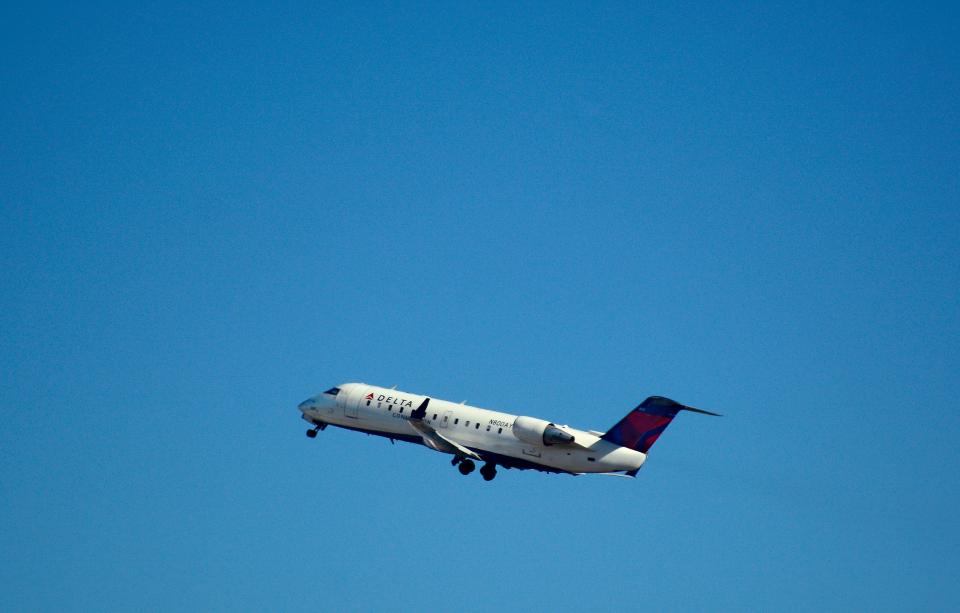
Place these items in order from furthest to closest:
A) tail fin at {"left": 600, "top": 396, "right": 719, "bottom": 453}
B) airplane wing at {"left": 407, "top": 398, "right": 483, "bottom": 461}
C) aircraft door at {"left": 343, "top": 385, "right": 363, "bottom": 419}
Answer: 1. aircraft door at {"left": 343, "top": 385, "right": 363, "bottom": 419}
2. airplane wing at {"left": 407, "top": 398, "right": 483, "bottom": 461}
3. tail fin at {"left": 600, "top": 396, "right": 719, "bottom": 453}

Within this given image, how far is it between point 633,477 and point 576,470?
11.2 feet

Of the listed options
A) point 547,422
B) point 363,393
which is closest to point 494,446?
point 547,422

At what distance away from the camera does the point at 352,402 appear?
108 m

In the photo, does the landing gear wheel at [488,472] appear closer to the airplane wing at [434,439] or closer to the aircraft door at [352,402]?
the airplane wing at [434,439]

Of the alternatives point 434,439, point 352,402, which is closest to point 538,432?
point 434,439

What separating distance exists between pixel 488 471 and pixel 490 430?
2.90 m

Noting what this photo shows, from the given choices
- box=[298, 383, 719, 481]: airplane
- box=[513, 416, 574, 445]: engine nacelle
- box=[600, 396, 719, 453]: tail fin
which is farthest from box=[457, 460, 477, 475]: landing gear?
box=[600, 396, 719, 453]: tail fin

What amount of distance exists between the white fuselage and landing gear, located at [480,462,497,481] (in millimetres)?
1193

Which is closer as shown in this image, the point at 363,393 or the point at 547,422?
the point at 547,422

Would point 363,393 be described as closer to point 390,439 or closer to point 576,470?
point 390,439

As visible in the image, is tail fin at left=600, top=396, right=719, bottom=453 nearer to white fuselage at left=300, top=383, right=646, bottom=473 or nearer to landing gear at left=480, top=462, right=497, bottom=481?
white fuselage at left=300, top=383, right=646, bottom=473

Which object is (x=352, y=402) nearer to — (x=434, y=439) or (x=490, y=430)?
(x=434, y=439)

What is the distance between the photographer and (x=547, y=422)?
3851 inches

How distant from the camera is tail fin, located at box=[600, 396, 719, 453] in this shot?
95562mm
